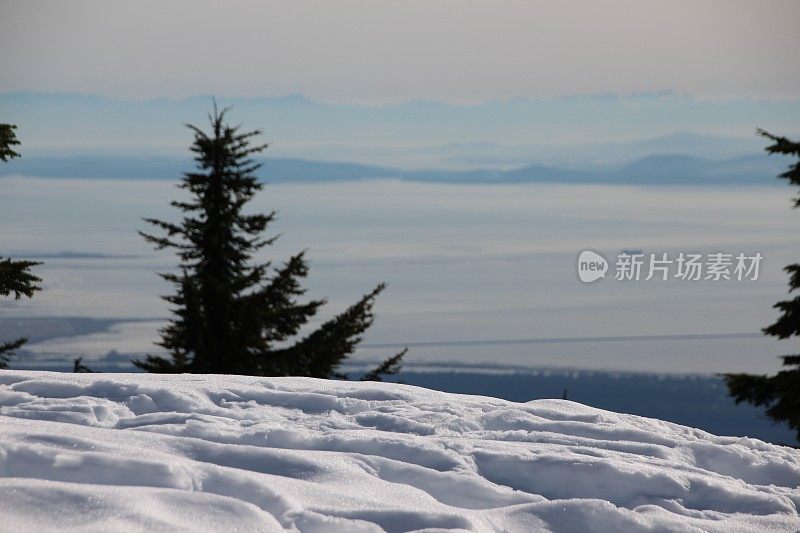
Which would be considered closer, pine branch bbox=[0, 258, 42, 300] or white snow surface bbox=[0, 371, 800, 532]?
white snow surface bbox=[0, 371, 800, 532]

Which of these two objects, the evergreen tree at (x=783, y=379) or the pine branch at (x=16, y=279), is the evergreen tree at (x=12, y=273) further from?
the evergreen tree at (x=783, y=379)

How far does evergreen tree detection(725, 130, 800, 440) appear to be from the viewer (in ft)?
71.7

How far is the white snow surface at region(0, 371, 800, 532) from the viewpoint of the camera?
15.9 feet

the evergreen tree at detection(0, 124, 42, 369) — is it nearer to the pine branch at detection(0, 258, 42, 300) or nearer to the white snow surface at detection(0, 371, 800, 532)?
the pine branch at detection(0, 258, 42, 300)

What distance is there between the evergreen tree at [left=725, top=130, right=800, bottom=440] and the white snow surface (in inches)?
623

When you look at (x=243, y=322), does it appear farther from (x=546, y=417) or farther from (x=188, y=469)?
(x=188, y=469)

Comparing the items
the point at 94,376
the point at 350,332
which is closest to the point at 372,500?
the point at 94,376

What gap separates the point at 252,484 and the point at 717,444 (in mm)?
3701

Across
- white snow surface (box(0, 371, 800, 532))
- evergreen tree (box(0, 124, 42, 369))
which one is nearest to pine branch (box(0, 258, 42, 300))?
evergreen tree (box(0, 124, 42, 369))

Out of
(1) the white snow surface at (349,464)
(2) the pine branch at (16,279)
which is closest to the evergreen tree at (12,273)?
(2) the pine branch at (16,279)

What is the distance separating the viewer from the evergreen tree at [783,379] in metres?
21.8

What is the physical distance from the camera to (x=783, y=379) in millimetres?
22688

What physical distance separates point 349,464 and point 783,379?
19.3 meters

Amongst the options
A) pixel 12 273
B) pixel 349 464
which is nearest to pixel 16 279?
pixel 12 273
